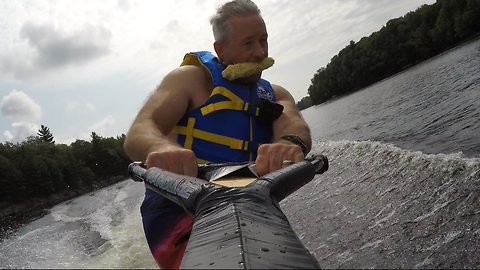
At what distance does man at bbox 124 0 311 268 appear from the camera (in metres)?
2.57

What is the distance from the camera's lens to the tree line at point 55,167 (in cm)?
4353

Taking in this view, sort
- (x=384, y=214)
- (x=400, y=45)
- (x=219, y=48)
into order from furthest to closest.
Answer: (x=400, y=45)
(x=384, y=214)
(x=219, y=48)

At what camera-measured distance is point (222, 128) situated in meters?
2.82

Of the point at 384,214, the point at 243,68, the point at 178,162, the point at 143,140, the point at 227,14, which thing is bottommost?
the point at 384,214

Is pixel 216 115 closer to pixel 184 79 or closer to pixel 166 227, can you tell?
pixel 184 79

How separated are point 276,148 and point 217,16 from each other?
4.43 feet

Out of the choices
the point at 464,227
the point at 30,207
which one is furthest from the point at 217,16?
the point at 30,207

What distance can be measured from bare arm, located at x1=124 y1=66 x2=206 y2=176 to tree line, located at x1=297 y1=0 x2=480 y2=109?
55.4 meters

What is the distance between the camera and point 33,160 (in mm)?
49969

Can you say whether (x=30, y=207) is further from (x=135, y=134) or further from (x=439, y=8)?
(x=439, y=8)

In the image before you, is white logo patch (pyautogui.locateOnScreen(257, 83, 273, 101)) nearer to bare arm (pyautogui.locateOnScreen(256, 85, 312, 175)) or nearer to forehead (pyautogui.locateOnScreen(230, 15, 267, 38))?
bare arm (pyautogui.locateOnScreen(256, 85, 312, 175))

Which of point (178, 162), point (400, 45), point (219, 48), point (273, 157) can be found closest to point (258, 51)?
point (219, 48)

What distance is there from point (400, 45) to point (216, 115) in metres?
67.0

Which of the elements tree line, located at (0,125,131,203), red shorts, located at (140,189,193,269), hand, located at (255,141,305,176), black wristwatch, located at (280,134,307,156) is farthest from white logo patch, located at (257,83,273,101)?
tree line, located at (0,125,131,203)
